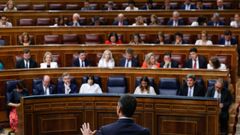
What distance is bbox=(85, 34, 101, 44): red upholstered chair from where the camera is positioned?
9367 millimetres

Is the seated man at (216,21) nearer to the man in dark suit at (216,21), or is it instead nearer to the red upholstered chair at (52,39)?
the man in dark suit at (216,21)

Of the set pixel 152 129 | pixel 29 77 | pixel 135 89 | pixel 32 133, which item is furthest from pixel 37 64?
pixel 152 129

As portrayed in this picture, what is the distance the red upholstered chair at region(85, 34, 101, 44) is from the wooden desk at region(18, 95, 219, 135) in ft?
11.5

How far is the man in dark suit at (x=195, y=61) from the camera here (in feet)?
25.1

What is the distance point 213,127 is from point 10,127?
2.90 m

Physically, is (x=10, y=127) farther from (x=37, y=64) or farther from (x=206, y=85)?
(x=206, y=85)

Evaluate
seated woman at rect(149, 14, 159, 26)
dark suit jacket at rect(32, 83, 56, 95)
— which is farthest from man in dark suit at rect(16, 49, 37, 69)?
seated woman at rect(149, 14, 159, 26)

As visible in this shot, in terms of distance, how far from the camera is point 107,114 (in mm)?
5879

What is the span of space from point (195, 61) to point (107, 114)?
7.38 ft

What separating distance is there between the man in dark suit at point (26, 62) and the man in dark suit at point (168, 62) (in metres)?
1.88

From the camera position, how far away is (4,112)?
24.0ft

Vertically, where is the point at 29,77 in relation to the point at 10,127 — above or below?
above

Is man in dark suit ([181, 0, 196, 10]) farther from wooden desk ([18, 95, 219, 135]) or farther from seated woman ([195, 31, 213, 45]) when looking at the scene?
wooden desk ([18, 95, 219, 135])

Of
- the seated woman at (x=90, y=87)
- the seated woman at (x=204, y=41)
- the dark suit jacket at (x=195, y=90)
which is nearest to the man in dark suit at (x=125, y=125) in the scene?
the dark suit jacket at (x=195, y=90)
